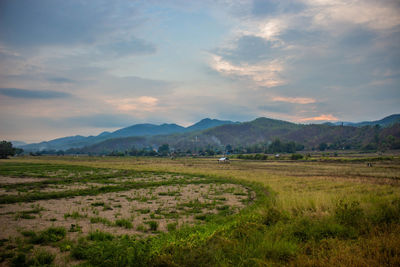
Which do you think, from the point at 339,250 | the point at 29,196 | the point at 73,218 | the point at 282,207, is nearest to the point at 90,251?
the point at 73,218

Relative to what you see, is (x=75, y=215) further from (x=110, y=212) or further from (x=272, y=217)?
(x=272, y=217)

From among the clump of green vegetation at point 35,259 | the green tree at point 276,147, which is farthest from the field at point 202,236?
the green tree at point 276,147

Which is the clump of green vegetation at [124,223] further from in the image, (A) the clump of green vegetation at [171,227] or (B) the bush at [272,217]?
(B) the bush at [272,217]

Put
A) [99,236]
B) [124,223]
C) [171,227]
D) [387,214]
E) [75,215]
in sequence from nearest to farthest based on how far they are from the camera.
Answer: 1. [99,236]
2. [387,214]
3. [171,227]
4. [124,223]
5. [75,215]

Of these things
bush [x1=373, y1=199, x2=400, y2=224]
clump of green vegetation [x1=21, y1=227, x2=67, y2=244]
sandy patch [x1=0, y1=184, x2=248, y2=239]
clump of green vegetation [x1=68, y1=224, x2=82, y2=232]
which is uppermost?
bush [x1=373, y1=199, x2=400, y2=224]

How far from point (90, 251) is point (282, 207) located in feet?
31.8

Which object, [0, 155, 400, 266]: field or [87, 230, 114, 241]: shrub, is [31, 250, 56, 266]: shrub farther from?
[87, 230, 114, 241]: shrub

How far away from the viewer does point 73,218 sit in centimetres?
1325

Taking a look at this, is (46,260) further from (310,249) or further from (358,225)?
(358,225)

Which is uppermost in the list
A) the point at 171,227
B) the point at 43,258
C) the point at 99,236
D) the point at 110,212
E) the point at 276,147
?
the point at 43,258

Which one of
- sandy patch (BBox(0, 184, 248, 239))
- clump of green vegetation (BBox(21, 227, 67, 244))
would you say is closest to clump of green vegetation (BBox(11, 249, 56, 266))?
Answer: clump of green vegetation (BBox(21, 227, 67, 244))

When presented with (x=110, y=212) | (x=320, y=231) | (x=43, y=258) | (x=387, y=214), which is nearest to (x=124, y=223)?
(x=110, y=212)

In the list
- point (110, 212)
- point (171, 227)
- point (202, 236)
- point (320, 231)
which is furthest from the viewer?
point (110, 212)

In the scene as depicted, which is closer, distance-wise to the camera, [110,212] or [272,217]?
[272,217]
